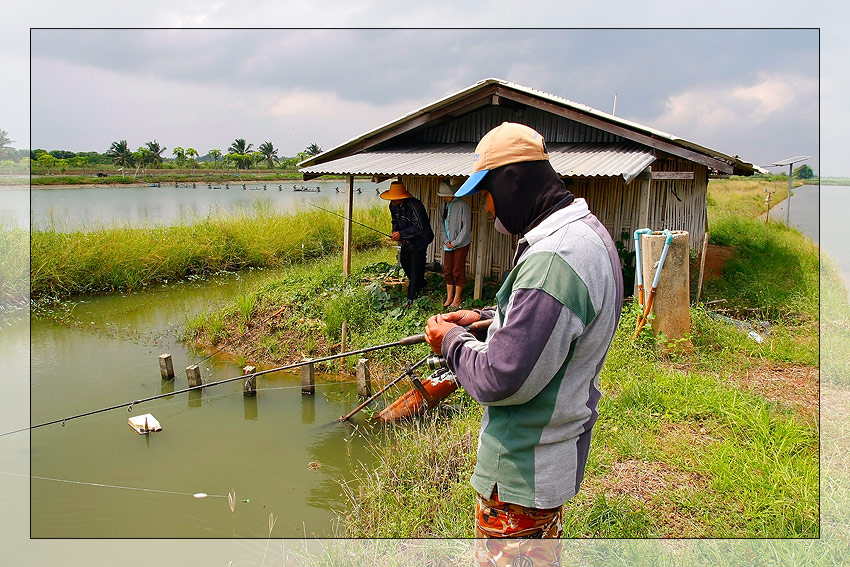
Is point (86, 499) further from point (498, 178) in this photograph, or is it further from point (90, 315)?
point (90, 315)

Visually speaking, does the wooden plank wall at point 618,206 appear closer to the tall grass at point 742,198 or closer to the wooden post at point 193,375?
the wooden post at point 193,375

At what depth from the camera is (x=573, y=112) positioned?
349 inches

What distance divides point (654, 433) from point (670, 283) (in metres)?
2.14

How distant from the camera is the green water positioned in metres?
4.90

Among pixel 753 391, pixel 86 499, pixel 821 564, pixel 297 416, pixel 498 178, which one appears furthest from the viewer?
pixel 297 416

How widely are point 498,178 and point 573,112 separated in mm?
7425

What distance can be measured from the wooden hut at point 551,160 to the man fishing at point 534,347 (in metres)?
5.77

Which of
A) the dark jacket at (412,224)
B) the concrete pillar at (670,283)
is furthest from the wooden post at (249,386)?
the concrete pillar at (670,283)

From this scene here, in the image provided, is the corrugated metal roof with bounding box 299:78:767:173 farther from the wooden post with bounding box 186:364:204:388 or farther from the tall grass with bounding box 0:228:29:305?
the tall grass with bounding box 0:228:29:305

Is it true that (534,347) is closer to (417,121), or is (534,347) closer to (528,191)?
(528,191)

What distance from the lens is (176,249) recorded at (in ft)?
45.3

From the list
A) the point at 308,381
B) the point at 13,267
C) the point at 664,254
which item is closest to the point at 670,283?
the point at 664,254

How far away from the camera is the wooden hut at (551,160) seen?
848 centimetres

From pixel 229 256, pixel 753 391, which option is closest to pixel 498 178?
pixel 753 391
